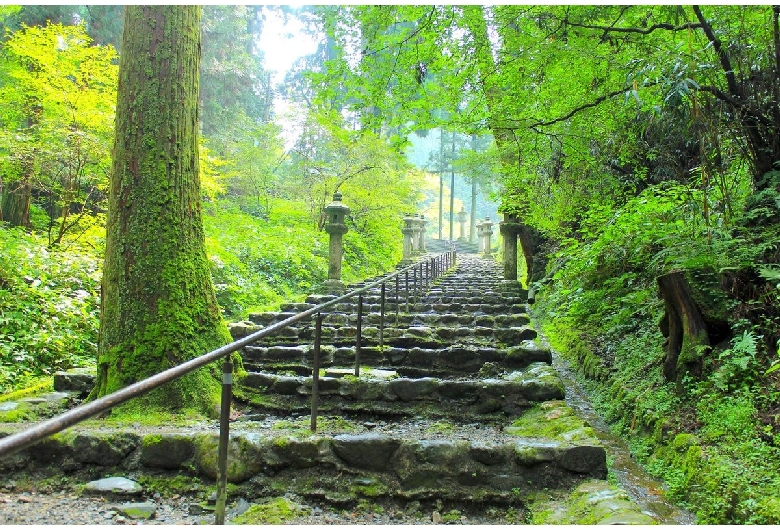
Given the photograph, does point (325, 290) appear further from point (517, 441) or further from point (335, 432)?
point (517, 441)

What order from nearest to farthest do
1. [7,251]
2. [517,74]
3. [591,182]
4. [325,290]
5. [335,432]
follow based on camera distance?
[335,432]
[517,74]
[7,251]
[591,182]
[325,290]

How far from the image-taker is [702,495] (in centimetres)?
283

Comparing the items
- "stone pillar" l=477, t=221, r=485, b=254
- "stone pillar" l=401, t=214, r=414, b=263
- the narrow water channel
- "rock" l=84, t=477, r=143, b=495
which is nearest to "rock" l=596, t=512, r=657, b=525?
the narrow water channel

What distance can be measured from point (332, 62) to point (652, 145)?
14.6ft

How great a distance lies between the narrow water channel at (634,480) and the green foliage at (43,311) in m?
5.32

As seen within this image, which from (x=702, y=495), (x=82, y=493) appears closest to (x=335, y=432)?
(x=82, y=493)

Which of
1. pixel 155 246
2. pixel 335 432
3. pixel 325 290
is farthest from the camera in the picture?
pixel 325 290

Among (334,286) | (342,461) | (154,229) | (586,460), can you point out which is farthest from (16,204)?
(586,460)

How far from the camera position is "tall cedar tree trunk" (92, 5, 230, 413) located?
3.84 meters

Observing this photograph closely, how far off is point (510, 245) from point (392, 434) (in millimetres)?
7079

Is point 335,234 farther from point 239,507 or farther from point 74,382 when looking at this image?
point 239,507

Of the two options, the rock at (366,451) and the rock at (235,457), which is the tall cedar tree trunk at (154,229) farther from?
the rock at (366,451)

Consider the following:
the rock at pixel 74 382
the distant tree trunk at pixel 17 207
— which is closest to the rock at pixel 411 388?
the rock at pixel 74 382

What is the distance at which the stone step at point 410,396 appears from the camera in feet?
13.8
